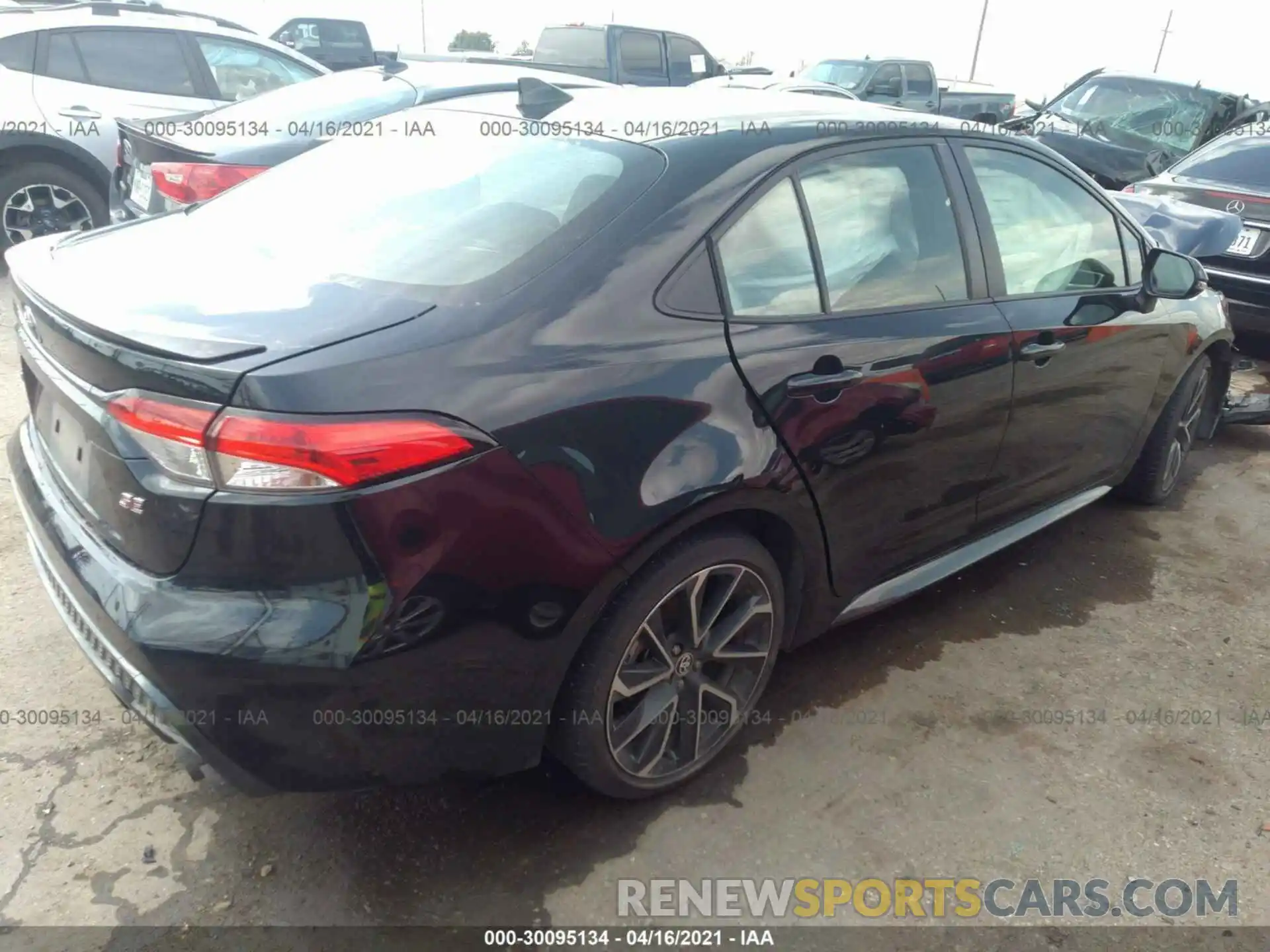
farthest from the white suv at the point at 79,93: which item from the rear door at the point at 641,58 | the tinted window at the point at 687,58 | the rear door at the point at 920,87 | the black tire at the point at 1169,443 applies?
the rear door at the point at 920,87

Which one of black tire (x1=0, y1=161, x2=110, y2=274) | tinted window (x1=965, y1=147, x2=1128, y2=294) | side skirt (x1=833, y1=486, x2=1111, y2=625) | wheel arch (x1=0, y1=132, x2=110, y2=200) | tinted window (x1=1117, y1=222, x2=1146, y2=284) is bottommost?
side skirt (x1=833, y1=486, x2=1111, y2=625)

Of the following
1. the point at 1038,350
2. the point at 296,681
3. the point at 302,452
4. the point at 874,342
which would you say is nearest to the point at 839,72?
the point at 1038,350

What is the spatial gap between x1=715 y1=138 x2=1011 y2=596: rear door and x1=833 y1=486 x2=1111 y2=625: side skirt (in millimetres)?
52

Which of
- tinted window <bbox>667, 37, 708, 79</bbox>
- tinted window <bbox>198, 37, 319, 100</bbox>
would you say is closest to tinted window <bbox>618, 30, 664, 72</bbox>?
tinted window <bbox>667, 37, 708, 79</bbox>

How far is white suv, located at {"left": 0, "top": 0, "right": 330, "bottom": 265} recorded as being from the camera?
625 cm

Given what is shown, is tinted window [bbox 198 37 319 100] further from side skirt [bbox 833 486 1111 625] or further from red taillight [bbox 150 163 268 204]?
side skirt [bbox 833 486 1111 625]

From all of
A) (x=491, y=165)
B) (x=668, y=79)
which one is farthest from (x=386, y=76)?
(x=668, y=79)

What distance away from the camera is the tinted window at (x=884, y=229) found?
100.0 inches

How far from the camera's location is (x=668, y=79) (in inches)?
513

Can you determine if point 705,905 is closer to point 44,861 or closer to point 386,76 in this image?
point 44,861

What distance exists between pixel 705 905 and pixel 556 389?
4.02 ft

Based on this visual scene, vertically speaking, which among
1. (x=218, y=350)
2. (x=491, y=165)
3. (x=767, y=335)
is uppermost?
(x=491, y=165)

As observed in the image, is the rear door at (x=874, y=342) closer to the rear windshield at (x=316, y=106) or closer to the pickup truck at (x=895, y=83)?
the rear windshield at (x=316, y=106)

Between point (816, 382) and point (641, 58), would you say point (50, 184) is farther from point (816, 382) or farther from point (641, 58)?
point (641, 58)
